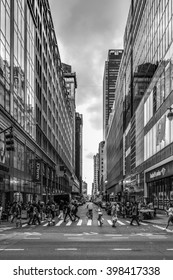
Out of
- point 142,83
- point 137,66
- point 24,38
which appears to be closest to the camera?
point 24,38

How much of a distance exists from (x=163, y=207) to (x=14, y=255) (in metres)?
42.3

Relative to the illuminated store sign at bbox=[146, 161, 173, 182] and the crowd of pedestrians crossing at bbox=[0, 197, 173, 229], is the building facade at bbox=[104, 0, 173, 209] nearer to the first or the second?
the illuminated store sign at bbox=[146, 161, 173, 182]

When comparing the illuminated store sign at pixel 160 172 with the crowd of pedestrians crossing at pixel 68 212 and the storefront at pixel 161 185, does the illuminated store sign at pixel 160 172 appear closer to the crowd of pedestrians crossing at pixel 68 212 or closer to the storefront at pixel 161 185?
the storefront at pixel 161 185

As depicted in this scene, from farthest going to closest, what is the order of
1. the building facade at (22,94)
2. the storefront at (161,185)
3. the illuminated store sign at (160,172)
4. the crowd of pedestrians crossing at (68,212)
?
the storefront at (161,185)
the illuminated store sign at (160,172)
the building facade at (22,94)
the crowd of pedestrians crossing at (68,212)

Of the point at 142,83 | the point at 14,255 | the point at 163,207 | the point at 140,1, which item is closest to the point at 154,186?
the point at 163,207

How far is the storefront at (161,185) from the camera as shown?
5022 centimetres

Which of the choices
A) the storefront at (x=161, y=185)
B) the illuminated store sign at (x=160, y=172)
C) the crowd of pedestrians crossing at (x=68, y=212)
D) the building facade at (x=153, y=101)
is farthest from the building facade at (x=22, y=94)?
the building facade at (x=153, y=101)

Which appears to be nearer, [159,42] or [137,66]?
[159,42]

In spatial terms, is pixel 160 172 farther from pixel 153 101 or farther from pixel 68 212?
pixel 68 212

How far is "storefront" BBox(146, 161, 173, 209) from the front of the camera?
50219 millimetres

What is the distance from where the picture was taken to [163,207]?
5516 centimetres

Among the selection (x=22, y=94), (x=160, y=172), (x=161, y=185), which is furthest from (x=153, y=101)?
(x=22, y=94)

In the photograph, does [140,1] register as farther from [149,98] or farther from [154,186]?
[154,186]

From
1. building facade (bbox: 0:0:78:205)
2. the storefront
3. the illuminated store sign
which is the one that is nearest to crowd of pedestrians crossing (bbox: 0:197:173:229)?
the storefront
